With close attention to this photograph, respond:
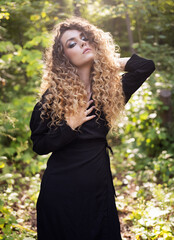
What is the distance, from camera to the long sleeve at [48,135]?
1.82 m

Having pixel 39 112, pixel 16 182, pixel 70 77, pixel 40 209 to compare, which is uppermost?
pixel 70 77

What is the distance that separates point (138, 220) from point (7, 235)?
Answer: 148 cm

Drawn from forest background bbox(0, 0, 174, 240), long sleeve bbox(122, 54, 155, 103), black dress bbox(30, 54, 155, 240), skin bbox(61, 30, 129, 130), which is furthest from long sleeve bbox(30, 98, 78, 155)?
forest background bbox(0, 0, 174, 240)

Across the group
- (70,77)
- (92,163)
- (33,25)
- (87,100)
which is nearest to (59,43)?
(70,77)

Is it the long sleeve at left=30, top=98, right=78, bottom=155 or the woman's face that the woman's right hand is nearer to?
the long sleeve at left=30, top=98, right=78, bottom=155

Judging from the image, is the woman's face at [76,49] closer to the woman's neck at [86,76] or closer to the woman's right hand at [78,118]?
the woman's neck at [86,76]

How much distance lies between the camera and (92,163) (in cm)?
196

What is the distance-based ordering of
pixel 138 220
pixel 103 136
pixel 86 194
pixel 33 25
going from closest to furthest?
pixel 86 194 < pixel 103 136 < pixel 138 220 < pixel 33 25

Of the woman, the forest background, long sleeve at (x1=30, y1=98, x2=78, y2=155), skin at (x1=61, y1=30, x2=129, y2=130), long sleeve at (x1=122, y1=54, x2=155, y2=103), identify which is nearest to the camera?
long sleeve at (x1=30, y1=98, x2=78, y2=155)

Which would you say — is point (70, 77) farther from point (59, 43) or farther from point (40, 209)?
point (40, 209)

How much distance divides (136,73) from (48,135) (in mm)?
920

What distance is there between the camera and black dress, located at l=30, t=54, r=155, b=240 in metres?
1.93

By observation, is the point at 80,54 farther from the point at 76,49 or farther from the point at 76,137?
the point at 76,137

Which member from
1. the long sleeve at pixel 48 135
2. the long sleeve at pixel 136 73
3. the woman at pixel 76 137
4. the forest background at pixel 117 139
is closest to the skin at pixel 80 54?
the woman at pixel 76 137
